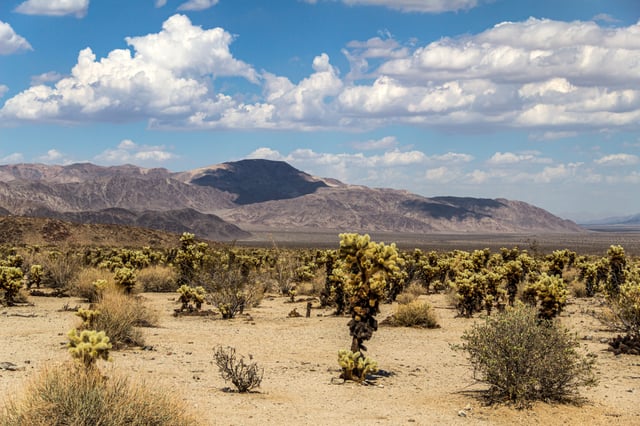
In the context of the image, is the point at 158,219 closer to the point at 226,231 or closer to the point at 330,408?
the point at 226,231

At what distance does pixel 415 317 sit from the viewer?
22.2 metres

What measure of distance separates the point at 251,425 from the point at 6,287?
60.7ft

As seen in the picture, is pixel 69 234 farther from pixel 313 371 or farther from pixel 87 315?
pixel 313 371

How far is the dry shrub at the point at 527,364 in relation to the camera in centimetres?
1153

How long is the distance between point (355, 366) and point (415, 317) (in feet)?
29.8

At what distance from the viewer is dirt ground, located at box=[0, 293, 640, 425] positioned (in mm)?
10836

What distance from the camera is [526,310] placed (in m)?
12.7

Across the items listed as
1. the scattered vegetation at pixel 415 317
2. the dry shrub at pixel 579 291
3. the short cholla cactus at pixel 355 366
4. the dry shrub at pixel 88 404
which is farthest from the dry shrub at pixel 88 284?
the dry shrub at pixel 579 291

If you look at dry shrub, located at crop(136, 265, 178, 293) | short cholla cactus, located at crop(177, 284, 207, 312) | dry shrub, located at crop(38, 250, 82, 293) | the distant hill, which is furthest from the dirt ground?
the distant hill

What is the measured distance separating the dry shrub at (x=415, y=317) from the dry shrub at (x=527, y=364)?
9.93 metres

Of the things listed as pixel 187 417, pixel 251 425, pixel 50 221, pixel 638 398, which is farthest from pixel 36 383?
pixel 50 221

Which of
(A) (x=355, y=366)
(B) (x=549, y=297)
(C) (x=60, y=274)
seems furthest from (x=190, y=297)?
(B) (x=549, y=297)

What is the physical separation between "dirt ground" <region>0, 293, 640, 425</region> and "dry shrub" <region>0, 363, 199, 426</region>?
3.50ft

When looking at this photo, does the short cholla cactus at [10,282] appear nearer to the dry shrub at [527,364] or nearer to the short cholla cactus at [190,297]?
the short cholla cactus at [190,297]
